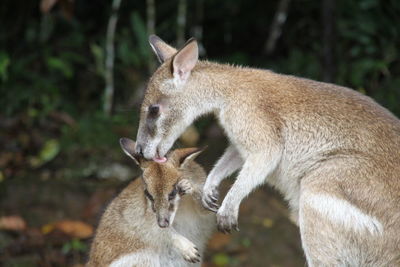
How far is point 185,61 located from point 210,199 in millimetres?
1180

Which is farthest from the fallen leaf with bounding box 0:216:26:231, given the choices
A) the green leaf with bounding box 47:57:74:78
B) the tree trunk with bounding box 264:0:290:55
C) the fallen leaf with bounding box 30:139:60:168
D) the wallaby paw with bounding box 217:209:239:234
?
the tree trunk with bounding box 264:0:290:55

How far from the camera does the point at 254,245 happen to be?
33.6 ft

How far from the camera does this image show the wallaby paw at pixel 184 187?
6.50 meters

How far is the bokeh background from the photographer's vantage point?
10.2 meters

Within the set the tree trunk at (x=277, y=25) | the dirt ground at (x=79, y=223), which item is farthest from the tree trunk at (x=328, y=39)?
the dirt ground at (x=79, y=223)

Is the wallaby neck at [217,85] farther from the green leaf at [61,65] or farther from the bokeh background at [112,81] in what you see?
the green leaf at [61,65]

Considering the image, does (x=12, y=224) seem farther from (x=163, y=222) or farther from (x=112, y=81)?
(x=163, y=222)

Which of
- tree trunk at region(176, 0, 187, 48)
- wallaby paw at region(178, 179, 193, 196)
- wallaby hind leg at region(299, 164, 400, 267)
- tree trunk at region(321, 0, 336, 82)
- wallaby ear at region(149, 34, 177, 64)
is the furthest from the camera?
tree trunk at region(176, 0, 187, 48)

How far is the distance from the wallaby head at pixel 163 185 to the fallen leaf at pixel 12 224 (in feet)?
13.6

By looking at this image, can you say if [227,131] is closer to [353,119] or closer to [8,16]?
[353,119]

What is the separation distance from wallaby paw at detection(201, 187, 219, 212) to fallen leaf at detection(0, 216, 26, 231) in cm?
446

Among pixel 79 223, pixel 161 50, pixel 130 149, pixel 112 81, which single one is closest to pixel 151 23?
pixel 112 81

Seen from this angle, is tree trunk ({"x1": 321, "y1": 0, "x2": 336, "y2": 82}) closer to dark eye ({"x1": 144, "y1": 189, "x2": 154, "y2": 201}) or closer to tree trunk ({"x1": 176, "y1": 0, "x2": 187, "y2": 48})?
tree trunk ({"x1": 176, "y1": 0, "x2": 187, "y2": 48})

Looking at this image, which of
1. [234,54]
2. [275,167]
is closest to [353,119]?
[275,167]
